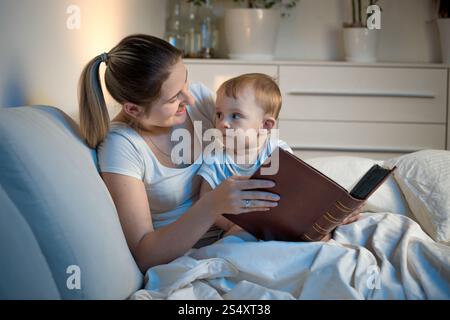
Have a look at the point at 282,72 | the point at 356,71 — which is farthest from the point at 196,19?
the point at 356,71

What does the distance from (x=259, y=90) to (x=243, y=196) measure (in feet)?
1.34

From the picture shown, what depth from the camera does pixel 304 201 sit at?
1361mm

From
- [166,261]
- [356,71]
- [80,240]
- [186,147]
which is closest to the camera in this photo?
[80,240]

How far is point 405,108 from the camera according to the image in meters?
3.73

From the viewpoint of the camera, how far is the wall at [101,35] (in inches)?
61.6

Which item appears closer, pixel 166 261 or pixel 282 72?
pixel 166 261

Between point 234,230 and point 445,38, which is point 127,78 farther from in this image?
point 445,38

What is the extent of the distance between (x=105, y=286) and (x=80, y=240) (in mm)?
97

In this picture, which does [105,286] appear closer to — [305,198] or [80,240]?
[80,240]

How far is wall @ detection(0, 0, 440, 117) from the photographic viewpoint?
5.13 feet

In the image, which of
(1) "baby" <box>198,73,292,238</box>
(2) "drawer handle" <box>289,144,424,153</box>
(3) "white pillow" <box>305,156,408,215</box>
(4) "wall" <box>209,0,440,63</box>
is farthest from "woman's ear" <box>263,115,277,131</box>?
(4) "wall" <box>209,0,440,63</box>

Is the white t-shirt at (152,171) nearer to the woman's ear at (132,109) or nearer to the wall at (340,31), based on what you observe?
the woman's ear at (132,109)

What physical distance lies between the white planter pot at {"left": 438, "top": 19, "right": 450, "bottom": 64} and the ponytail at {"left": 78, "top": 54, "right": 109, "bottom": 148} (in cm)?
277

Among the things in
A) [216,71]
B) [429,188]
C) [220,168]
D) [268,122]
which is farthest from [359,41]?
[220,168]
